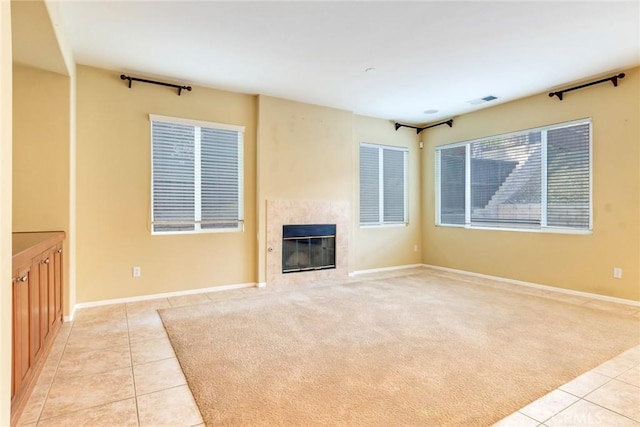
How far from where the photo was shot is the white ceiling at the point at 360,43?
276 centimetres

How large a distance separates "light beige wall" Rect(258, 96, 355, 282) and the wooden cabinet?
8.05 feet

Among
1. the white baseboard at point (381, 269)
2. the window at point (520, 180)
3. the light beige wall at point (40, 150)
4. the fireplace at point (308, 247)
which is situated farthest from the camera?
the white baseboard at point (381, 269)

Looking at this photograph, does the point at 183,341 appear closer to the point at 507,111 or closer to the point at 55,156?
the point at 55,156

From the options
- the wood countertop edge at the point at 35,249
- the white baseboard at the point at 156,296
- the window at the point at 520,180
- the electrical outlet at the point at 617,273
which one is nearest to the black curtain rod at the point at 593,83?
the window at the point at 520,180

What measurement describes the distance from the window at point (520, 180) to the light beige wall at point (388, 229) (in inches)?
18.4

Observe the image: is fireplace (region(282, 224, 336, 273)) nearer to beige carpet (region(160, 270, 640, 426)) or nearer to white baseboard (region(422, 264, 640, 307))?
beige carpet (region(160, 270, 640, 426))

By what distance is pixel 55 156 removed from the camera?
3.29 metres

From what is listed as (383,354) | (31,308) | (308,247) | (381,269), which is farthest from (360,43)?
(381,269)

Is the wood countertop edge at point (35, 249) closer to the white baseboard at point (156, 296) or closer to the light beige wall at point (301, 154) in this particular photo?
the white baseboard at point (156, 296)

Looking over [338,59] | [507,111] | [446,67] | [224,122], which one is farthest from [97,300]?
[507,111]

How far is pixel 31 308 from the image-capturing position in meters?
2.22

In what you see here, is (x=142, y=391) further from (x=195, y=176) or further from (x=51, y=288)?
(x=195, y=176)

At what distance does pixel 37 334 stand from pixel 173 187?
2337mm

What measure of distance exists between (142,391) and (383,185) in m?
5.01
